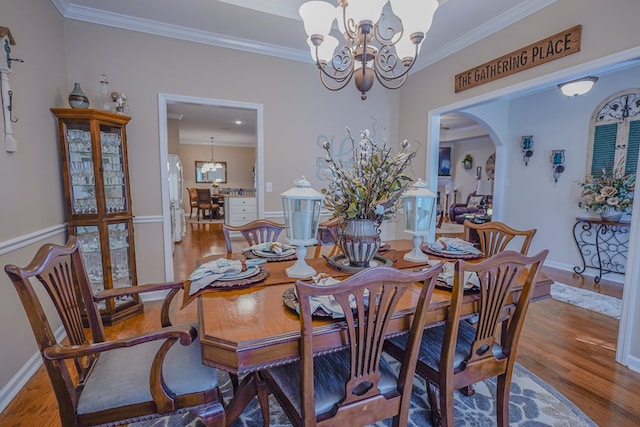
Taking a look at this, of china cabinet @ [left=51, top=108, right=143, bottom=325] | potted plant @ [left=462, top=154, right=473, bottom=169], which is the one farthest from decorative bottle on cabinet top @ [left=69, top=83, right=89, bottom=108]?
potted plant @ [left=462, top=154, right=473, bottom=169]

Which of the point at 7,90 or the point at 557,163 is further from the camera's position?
the point at 557,163

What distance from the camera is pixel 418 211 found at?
6.05 feet

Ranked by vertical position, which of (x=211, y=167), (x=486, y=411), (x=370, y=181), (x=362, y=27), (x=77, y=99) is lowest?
(x=486, y=411)

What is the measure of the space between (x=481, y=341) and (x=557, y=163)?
4334 millimetres

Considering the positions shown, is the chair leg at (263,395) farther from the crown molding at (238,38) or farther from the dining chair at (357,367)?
the crown molding at (238,38)

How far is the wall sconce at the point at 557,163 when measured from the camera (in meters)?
4.47

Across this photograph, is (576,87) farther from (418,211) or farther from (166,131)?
(166,131)

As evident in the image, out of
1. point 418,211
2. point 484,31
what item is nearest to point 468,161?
point 484,31

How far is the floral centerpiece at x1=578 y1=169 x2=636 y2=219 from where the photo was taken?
12.3 feet

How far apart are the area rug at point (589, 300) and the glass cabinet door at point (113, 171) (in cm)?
414

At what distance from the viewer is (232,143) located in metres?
11.0

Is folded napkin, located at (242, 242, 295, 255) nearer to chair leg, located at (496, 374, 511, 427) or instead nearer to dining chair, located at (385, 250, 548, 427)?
dining chair, located at (385, 250, 548, 427)

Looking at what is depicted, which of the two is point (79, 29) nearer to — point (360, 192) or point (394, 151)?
point (360, 192)

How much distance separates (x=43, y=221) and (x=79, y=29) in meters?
1.78
